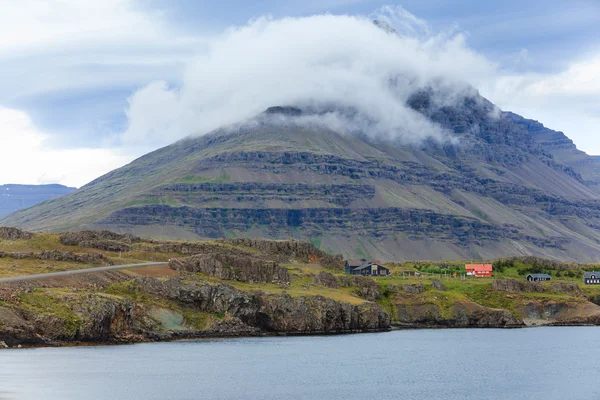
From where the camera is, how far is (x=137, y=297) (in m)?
162

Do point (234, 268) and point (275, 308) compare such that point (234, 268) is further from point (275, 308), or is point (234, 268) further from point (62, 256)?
point (62, 256)

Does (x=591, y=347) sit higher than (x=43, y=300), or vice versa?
(x=43, y=300)

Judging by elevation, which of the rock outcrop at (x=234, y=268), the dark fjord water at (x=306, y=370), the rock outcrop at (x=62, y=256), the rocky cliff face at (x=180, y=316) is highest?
the rock outcrop at (x=62, y=256)

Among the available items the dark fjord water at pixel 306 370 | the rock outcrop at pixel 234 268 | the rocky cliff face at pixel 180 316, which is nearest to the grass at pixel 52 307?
the rocky cliff face at pixel 180 316

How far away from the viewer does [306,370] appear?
12569 cm

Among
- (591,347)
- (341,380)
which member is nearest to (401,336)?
(591,347)

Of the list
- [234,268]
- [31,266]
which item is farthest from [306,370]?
[31,266]

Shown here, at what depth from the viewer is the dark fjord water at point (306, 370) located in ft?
350

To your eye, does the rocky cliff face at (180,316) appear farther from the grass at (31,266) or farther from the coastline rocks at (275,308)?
the grass at (31,266)

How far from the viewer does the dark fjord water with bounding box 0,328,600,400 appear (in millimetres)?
106562

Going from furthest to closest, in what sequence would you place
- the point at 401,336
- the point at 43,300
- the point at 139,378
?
the point at 401,336 → the point at 43,300 → the point at 139,378

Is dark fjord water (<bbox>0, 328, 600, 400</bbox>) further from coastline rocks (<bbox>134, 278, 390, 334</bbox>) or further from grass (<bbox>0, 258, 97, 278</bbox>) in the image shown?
grass (<bbox>0, 258, 97, 278</bbox>)

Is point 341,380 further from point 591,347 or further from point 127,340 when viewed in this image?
point 591,347

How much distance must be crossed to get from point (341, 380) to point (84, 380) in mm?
32417
